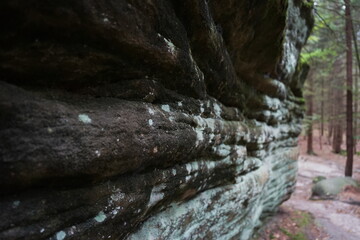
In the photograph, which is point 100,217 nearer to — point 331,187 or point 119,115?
point 119,115

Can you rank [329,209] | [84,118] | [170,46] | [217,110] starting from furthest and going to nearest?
[329,209], [217,110], [170,46], [84,118]

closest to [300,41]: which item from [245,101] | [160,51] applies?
[245,101]

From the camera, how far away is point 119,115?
238 cm

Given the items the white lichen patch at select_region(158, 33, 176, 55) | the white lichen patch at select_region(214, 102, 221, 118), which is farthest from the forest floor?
the white lichen patch at select_region(158, 33, 176, 55)

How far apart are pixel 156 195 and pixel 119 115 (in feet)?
3.69

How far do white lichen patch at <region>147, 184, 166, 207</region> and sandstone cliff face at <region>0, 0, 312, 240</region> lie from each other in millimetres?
13

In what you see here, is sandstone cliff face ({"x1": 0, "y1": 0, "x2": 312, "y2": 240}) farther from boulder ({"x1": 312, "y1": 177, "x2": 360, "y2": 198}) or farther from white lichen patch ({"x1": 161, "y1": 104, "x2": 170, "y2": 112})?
boulder ({"x1": 312, "y1": 177, "x2": 360, "y2": 198})

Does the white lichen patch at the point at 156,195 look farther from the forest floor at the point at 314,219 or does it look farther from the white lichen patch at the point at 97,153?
the forest floor at the point at 314,219

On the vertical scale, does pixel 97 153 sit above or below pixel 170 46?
below

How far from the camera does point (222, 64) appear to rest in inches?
164

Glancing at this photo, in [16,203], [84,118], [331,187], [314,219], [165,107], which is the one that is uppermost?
[165,107]

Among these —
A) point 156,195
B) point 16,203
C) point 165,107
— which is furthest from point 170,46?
point 16,203

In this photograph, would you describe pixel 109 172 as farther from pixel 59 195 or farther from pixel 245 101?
pixel 245 101

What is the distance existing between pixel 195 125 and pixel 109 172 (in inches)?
58.1
